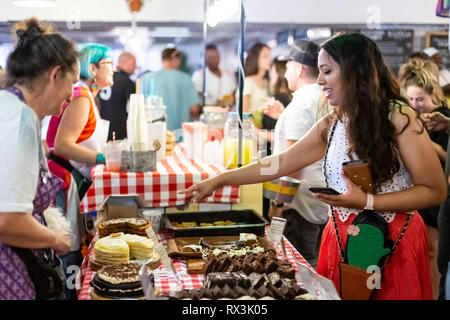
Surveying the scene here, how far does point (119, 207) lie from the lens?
2.65 metres

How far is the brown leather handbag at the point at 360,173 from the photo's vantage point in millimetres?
1860

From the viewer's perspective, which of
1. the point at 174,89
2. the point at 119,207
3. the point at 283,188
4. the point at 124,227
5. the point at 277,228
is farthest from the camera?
the point at 174,89

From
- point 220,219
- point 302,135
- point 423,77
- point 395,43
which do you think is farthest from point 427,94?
point 395,43

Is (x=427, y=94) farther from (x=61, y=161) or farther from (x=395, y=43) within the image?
(x=395, y=43)

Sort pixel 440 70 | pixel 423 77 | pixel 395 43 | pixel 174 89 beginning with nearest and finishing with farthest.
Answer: pixel 423 77, pixel 440 70, pixel 174 89, pixel 395 43

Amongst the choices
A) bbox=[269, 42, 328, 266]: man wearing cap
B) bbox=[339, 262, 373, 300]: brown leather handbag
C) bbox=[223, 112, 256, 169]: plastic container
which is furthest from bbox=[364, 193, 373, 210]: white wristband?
bbox=[269, 42, 328, 266]: man wearing cap

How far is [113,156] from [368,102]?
1.35 m

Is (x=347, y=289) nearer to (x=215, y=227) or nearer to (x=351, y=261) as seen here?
(x=351, y=261)

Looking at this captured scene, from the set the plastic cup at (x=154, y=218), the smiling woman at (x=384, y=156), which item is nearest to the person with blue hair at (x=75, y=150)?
the plastic cup at (x=154, y=218)

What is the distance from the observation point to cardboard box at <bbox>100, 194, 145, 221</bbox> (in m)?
2.64

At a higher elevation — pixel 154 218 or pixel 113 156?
pixel 113 156

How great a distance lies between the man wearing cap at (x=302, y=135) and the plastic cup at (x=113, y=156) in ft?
3.47

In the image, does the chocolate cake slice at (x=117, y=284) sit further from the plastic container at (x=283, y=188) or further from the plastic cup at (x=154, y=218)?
the plastic container at (x=283, y=188)

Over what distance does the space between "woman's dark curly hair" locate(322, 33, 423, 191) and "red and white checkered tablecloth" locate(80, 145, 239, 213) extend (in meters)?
0.92
